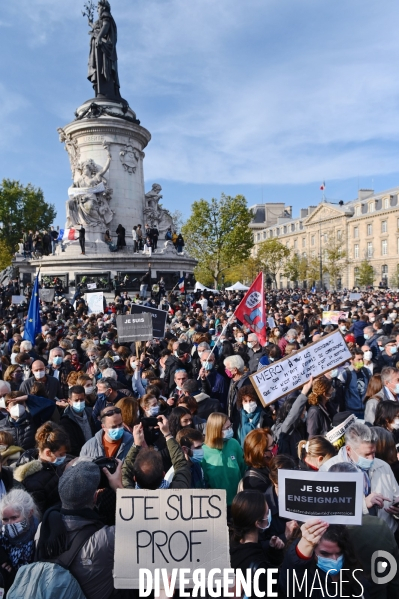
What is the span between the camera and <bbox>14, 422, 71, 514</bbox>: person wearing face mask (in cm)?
329

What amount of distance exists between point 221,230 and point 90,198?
2853cm

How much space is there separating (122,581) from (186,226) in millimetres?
54872

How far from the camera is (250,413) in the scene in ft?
17.8

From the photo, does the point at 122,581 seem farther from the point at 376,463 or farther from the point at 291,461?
the point at 376,463

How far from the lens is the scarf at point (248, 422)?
539 centimetres

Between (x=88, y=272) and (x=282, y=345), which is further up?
(x=88, y=272)

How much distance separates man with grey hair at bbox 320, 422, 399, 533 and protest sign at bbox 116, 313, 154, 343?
5.32 meters

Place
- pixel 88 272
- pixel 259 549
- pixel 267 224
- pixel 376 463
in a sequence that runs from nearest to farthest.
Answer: pixel 259 549 < pixel 376 463 < pixel 88 272 < pixel 267 224

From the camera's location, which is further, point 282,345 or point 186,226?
point 186,226

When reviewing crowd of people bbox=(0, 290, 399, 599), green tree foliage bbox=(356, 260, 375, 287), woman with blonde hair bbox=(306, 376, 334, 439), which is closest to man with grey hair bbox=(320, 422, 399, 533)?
crowd of people bbox=(0, 290, 399, 599)

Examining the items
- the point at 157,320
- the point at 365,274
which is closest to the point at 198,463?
the point at 157,320

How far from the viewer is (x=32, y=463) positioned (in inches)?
138

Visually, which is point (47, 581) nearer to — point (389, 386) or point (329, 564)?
point (329, 564)

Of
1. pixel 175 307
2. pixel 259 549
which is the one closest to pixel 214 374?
pixel 259 549
